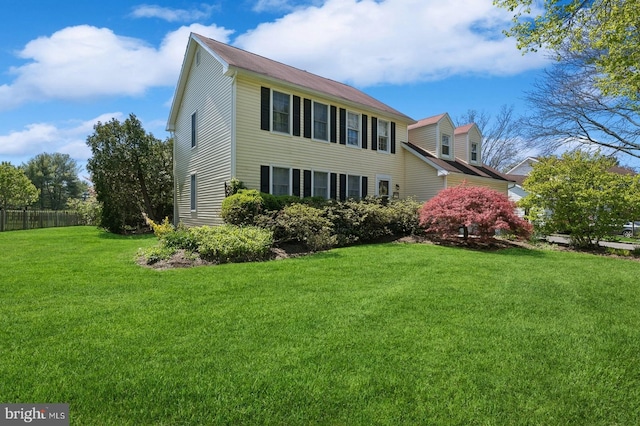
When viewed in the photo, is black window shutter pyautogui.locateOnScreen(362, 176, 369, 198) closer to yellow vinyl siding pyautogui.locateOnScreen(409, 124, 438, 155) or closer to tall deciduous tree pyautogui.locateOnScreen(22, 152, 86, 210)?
yellow vinyl siding pyautogui.locateOnScreen(409, 124, 438, 155)

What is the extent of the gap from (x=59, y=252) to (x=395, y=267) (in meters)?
8.54

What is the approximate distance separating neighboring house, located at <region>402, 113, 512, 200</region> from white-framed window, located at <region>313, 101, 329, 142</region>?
15.4 ft

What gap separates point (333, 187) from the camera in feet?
44.1

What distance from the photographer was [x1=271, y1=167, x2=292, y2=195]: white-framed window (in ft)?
39.2

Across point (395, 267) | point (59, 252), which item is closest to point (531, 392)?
point (395, 267)

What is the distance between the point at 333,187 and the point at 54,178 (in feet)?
185

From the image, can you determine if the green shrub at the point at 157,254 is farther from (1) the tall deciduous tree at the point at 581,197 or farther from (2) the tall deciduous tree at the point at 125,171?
(1) the tall deciduous tree at the point at 581,197

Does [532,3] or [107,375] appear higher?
[532,3]

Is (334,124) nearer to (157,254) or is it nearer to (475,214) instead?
(475,214)

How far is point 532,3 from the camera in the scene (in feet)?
21.3

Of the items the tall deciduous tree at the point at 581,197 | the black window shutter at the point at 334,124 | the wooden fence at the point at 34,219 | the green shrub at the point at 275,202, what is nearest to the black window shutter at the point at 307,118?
the black window shutter at the point at 334,124

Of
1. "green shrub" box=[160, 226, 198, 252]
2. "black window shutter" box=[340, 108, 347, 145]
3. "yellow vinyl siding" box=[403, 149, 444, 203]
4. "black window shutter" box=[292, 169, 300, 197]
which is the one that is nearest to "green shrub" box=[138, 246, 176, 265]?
"green shrub" box=[160, 226, 198, 252]

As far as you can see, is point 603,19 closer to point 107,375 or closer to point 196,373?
Result: point 196,373

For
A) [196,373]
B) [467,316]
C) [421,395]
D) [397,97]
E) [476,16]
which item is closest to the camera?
[421,395]
